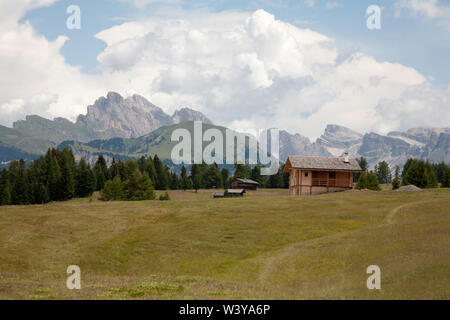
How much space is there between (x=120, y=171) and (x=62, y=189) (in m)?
22.7

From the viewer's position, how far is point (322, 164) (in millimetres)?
82625

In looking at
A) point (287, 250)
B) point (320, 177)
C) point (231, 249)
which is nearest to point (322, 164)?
point (320, 177)

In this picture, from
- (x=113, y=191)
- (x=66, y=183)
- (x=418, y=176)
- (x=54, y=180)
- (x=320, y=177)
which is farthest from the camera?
(x=66, y=183)

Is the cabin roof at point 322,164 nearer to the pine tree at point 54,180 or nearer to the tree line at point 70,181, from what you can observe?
the tree line at point 70,181

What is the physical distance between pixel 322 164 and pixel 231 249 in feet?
168

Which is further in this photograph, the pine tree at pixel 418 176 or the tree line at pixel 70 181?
the tree line at pixel 70 181

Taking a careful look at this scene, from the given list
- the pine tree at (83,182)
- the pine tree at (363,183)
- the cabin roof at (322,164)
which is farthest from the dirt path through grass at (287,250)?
the pine tree at (83,182)

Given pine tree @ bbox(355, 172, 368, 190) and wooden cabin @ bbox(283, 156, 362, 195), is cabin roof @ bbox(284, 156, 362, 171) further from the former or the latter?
pine tree @ bbox(355, 172, 368, 190)

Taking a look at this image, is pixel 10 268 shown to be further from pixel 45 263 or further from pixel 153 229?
pixel 153 229

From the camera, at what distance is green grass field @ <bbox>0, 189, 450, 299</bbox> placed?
64.9ft

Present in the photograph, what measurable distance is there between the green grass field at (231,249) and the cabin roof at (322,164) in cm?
2219

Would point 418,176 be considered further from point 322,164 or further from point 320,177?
point 320,177

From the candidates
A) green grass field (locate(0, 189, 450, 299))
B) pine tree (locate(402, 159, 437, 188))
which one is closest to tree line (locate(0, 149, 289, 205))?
green grass field (locate(0, 189, 450, 299))

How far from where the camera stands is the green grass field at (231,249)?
19781mm
